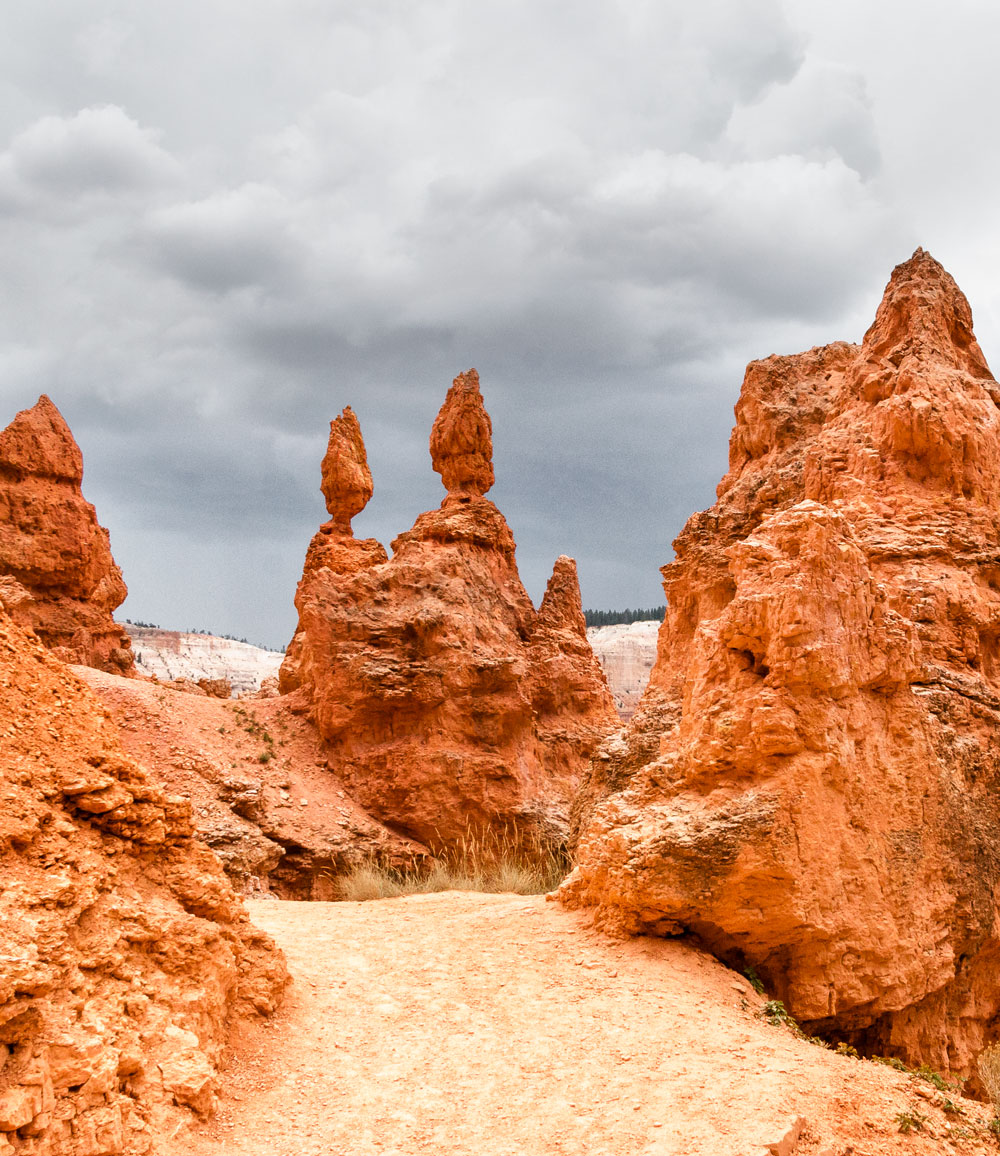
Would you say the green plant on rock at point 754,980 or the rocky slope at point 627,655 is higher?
the rocky slope at point 627,655

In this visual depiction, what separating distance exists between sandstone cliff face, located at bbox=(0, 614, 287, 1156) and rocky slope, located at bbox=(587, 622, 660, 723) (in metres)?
47.5

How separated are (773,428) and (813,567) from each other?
6.52m

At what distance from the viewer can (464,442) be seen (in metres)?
21.0

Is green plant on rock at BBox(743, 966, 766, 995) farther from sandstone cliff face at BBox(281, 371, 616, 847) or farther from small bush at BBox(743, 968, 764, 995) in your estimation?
sandstone cliff face at BBox(281, 371, 616, 847)

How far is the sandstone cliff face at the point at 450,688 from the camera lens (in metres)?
17.5

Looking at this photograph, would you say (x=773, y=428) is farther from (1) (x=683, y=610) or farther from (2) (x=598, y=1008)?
(2) (x=598, y=1008)

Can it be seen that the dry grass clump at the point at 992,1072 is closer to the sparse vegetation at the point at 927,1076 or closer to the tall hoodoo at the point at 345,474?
the sparse vegetation at the point at 927,1076

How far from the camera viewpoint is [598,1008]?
534 centimetres

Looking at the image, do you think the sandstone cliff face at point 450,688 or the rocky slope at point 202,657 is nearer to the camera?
the sandstone cliff face at point 450,688

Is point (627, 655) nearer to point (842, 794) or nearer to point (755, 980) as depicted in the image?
point (842, 794)

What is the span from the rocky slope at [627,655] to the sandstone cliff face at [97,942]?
47.5 metres

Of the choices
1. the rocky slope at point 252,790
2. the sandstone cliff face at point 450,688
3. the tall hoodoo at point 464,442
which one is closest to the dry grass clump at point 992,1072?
the rocky slope at point 252,790

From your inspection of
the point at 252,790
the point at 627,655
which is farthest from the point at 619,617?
the point at 252,790

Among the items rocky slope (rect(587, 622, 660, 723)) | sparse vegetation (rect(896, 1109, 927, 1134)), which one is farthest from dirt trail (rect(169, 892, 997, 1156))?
rocky slope (rect(587, 622, 660, 723))
